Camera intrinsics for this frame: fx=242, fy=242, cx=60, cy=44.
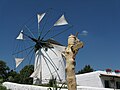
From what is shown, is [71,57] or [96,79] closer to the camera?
[71,57]

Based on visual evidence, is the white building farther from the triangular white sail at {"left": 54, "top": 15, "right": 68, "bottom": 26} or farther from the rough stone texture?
the rough stone texture

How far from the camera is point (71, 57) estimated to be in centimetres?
385

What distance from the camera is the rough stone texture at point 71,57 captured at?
140 inches

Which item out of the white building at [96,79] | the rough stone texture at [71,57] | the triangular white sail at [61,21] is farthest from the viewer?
the triangular white sail at [61,21]

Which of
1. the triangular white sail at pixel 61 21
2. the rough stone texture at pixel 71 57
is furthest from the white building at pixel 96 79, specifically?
the rough stone texture at pixel 71 57

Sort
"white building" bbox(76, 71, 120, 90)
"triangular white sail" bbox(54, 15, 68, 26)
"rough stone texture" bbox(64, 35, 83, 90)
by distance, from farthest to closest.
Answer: "triangular white sail" bbox(54, 15, 68, 26), "white building" bbox(76, 71, 120, 90), "rough stone texture" bbox(64, 35, 83, 90)

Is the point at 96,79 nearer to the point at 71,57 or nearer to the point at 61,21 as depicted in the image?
the point at 61,21

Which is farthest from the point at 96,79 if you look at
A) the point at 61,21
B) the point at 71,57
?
the point at 71,57

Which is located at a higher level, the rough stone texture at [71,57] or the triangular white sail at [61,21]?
the triangular white sail at [61,21]

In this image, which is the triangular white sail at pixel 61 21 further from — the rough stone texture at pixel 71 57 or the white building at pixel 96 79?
the rough stone texture at pixel 71 57

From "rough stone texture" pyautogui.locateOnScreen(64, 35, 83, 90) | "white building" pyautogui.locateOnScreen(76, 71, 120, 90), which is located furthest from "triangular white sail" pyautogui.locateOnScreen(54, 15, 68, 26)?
"rough stone texture" pyautogui.locateOnScreen(64, 35, 83, 90)

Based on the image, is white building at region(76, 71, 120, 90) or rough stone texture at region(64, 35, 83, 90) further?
white building at region(76, 71, 120, 90)

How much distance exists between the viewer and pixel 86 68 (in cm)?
6272

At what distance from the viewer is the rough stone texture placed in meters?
3.57
